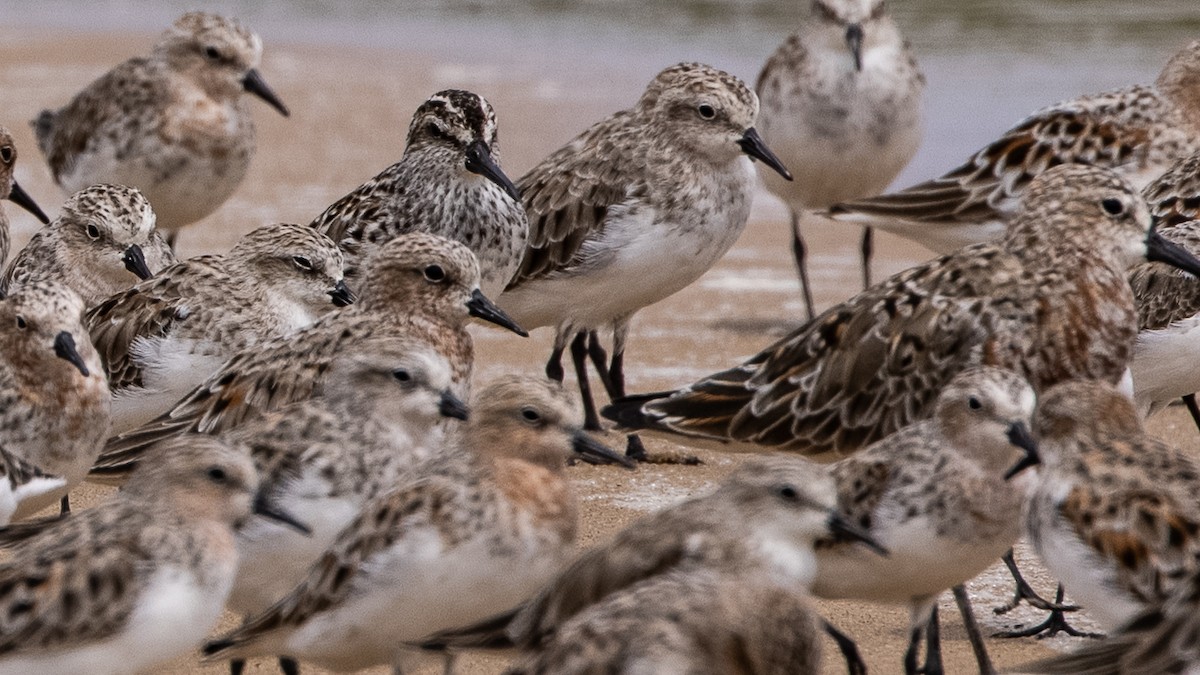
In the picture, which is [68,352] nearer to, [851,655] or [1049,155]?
[851,655]

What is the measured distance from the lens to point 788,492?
16.7ft

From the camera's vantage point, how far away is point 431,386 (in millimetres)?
5977

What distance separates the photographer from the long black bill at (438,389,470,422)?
591 centimetres

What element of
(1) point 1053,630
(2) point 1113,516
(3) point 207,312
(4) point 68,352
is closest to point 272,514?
(4) point 68,352

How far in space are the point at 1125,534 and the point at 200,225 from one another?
8.55 meters

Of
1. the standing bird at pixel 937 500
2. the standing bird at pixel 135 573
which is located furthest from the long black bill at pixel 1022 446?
the standing bird at pixel 135 573

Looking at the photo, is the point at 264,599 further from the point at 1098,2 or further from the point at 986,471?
the point at 1098,2

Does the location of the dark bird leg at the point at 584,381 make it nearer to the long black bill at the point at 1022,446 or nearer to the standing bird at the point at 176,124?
the standing bird at the point at 176,124

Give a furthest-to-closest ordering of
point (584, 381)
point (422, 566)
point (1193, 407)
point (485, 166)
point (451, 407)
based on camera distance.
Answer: point (584, 381), point (485, 166), point (1193, 407), point (451, 407), point (422, 566)

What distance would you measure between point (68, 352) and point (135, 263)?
1.72 m

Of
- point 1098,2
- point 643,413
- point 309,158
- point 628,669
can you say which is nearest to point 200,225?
point 309,158

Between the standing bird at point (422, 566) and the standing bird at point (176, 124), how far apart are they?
6043mm

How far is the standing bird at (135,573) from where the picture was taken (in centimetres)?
496

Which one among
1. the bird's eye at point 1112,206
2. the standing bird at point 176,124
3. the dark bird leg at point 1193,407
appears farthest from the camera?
the standing bird at point 176,124
